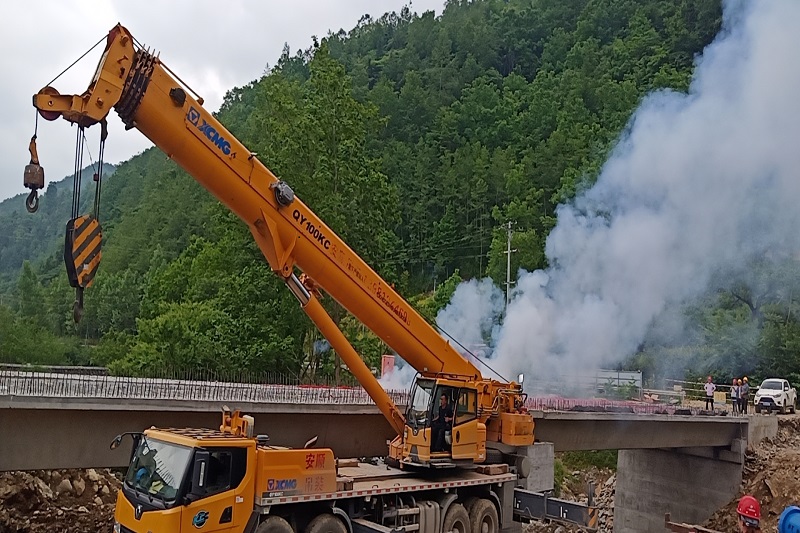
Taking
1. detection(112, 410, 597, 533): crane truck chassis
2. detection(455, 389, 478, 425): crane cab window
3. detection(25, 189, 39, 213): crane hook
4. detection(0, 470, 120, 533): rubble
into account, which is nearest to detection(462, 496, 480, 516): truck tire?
detection(112, 410, 597, 533): crane truck chassis

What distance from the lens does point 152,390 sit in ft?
57.9

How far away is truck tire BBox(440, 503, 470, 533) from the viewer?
1507 centimetres

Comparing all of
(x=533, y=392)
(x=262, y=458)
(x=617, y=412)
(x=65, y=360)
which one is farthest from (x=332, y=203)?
(x=65, y=360)

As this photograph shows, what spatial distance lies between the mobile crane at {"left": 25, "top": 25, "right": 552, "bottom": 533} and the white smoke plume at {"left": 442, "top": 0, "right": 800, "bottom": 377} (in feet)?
32.7

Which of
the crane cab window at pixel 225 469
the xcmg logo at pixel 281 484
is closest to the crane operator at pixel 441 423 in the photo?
the xcmg logo at pixel 281 484

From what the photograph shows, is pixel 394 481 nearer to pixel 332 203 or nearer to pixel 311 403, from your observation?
pixel 311 403

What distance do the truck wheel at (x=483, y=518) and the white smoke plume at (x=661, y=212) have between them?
10.5 metres

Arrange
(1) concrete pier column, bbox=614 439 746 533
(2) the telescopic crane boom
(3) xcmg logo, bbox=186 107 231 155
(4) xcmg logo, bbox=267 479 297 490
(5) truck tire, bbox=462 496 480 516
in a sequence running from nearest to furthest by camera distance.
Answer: (2) the telescopic crane boom → (4) xcmg logo, bbox=267 479 297 490 → (3) xcmg logo, bbox=186 107 231 155 → (5) truck tire, bbox=462 496 480 516 → (1) concrete pier column, bbox=614 439 746 533

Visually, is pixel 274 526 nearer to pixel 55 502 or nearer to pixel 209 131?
pixel 209 131

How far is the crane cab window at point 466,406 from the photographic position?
15.9 metres

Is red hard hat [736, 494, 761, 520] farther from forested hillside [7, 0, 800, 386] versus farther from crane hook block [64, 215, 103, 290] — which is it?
forested hillside [7, 0, 800, 386]

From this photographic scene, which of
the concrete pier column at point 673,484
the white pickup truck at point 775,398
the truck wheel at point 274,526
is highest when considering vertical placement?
the white pickup truck at point 775,398

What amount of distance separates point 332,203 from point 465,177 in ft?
160

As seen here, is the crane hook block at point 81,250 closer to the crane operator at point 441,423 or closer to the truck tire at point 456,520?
the crane operator at point 441,423
